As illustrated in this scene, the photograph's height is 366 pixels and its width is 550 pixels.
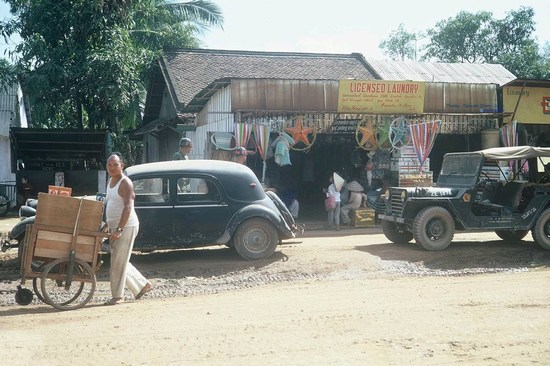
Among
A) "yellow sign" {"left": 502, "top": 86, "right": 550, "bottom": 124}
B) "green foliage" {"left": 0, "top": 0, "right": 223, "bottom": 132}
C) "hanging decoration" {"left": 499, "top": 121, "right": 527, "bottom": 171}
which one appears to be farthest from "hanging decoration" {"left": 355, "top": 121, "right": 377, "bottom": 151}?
"green foliage" {"left": 0, "top": 0, "right": 223, "bottom": 132}

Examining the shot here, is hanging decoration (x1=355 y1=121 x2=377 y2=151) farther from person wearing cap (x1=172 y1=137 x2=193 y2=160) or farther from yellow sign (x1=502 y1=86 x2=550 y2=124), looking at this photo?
person wearing cap (x1=172 y1=137 x2=193 y2=160)

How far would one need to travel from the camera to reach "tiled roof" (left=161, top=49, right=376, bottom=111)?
20.9m

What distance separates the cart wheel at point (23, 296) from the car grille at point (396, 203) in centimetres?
646

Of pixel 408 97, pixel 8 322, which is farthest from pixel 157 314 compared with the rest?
pixel 408 97

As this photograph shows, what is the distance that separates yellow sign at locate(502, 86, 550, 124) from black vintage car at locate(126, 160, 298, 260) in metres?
11.2

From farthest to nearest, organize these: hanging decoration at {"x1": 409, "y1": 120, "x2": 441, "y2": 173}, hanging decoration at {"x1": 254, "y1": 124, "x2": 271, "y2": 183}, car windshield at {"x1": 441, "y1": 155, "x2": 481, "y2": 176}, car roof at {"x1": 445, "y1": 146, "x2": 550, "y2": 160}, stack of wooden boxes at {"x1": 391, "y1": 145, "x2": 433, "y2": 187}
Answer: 1. stack of wooden boxes at {"x1": 391, "y1": 145, "x2": 433, "y2": 187}
2. hanging decoration at {"x1": 409, "y1": 120, "x2": 441, "y2": 173}
3. hanging decoration at {"x1": 254, "y1": 124, "x2": 271, "y2": 183}
4. car windshield at {"x1": 441, "y1": 155, "x2": 481, "y2": 176}
5. car roof at {"x1": 445, "y1": 146, "x2": 550, "y2": 160}

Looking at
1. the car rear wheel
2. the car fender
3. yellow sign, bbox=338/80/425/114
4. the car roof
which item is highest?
yellow sign, bbox=338/80/425/114

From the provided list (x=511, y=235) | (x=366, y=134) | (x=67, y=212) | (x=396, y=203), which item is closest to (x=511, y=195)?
(x=511, y=235)

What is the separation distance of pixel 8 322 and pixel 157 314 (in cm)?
156

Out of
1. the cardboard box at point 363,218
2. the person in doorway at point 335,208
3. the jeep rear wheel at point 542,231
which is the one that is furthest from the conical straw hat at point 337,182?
the jeep rear wheel at point 542,231

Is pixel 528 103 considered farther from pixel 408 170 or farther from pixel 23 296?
pixel 23 296

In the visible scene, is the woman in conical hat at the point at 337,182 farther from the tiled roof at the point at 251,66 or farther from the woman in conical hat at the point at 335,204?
the tiled roof at the point at 251,66

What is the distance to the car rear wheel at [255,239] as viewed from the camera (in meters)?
9.41

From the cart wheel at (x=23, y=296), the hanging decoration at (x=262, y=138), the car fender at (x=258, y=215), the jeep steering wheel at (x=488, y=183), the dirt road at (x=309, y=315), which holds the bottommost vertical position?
the dirt road at (x=309, y=315)
